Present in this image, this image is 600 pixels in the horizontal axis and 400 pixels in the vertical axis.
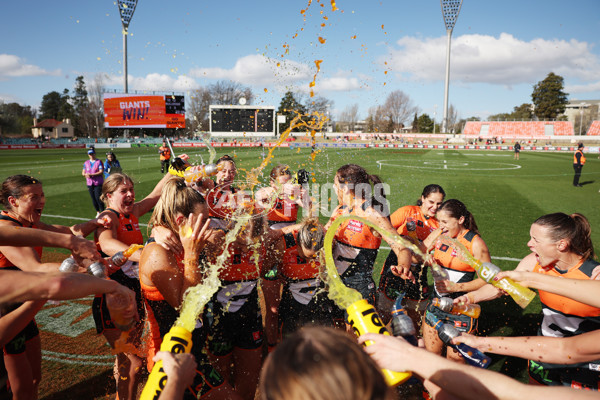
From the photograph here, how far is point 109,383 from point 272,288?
2.12 meters

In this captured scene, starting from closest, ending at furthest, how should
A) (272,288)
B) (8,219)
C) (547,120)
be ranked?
(8,219) < (272,288) < (547,120)

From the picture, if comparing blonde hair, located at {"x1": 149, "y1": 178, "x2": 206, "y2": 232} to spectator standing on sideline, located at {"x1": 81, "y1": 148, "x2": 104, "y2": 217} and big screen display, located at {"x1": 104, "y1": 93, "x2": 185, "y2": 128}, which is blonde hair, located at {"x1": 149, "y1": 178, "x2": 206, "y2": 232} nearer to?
spectator standing on sideline, located at {"x1": 81, "y1": 148, "x2": 104, "y2": 217}

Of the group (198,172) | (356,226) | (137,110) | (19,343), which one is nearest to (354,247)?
(356,226)

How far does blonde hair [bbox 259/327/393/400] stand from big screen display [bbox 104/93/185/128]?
2112 inches

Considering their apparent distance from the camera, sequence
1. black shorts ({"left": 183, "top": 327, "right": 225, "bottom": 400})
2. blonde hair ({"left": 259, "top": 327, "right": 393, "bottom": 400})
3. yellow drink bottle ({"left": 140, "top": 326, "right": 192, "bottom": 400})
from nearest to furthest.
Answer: blonde hair ({"left": 259, "top": 327, "right": 393, "bottom": 400})
yellow drink bottle ({"left": 140, "top": 326, "right": 192, "bottom": 400})
black shorts ({"left": 183, "top": 327, "right": 225, "bottom": 400})

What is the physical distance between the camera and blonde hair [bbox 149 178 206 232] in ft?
9.83

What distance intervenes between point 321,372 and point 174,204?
2.28 meters

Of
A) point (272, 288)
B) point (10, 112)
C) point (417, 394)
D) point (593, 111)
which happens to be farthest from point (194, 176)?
point (593, 111)

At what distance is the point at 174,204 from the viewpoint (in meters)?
3.00

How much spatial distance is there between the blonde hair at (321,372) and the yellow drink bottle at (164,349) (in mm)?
704

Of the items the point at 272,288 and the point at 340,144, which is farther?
the point at 340,144

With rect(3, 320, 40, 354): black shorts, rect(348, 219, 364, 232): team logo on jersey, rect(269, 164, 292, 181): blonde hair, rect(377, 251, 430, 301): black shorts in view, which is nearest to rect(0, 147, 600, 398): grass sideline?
rect(3, 320, 40, 354): black shorts

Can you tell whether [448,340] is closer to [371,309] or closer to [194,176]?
[371,309]

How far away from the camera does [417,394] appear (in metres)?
3.97
